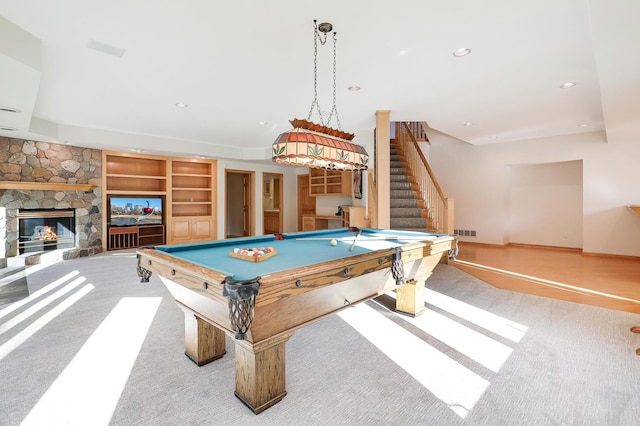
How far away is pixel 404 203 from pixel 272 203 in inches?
196

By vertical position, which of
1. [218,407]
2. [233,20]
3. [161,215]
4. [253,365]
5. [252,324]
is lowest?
[218,407]

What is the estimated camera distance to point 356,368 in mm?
2133

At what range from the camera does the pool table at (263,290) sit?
149 cm

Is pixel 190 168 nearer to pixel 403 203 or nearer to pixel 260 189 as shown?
pixel 260 189

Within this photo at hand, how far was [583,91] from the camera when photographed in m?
3.95

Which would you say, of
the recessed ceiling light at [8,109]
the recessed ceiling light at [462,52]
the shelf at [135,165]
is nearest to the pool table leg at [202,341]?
the recessed ceiling light at [462,52]

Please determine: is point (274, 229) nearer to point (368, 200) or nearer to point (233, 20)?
point (368, 200)

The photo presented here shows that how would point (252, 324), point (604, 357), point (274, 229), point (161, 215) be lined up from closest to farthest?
point (252, 324) → point (604, 357) → point (161, 215) → point (274, 229)

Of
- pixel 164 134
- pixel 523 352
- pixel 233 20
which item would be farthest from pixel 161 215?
pixel 523 352

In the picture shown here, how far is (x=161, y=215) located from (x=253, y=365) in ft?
22.4

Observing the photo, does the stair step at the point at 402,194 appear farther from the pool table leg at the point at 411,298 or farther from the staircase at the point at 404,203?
the pool table leg at the point at 411,298

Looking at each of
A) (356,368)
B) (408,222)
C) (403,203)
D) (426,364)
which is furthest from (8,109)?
(403,203)

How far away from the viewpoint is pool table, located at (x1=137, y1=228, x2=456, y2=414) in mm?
1490

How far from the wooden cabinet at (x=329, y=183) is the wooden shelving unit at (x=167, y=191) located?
2.65 meters
